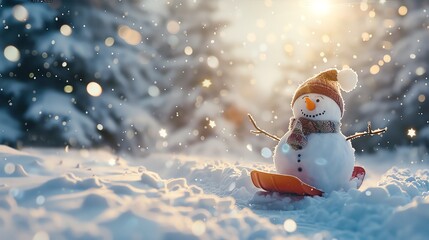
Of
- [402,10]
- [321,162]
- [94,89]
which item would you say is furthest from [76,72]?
[402,10]

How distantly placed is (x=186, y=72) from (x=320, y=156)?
9.29 m

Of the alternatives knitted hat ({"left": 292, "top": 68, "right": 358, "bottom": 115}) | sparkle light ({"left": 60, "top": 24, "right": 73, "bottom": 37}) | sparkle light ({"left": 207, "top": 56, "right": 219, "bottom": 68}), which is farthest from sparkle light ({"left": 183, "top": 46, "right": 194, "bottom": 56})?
knitted hat ({"left": 292, "top": 68, "right": 358, "bottom": 115})

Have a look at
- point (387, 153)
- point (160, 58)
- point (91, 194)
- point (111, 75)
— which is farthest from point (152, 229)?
point (387, 153)

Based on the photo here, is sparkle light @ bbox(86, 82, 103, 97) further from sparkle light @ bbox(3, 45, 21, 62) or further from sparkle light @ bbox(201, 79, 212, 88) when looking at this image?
sparkle light @ bbox(201, 79, 212, 88)

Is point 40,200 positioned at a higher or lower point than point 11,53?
lower

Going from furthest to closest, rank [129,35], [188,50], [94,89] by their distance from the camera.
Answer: [188,50] → [129,35] → [94,89]

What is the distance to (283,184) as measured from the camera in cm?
516

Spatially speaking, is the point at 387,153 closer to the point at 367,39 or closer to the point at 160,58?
the point at 367,39

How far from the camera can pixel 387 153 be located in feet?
45.0

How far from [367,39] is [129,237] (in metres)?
13.7

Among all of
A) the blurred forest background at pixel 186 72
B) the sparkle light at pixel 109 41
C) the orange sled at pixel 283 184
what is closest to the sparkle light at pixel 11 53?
the blurred forest background at pixel 186 72

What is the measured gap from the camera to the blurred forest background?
34.5 ft

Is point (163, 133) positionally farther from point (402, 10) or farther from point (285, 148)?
point (402, 10)

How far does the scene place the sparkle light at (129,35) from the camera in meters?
11.8
